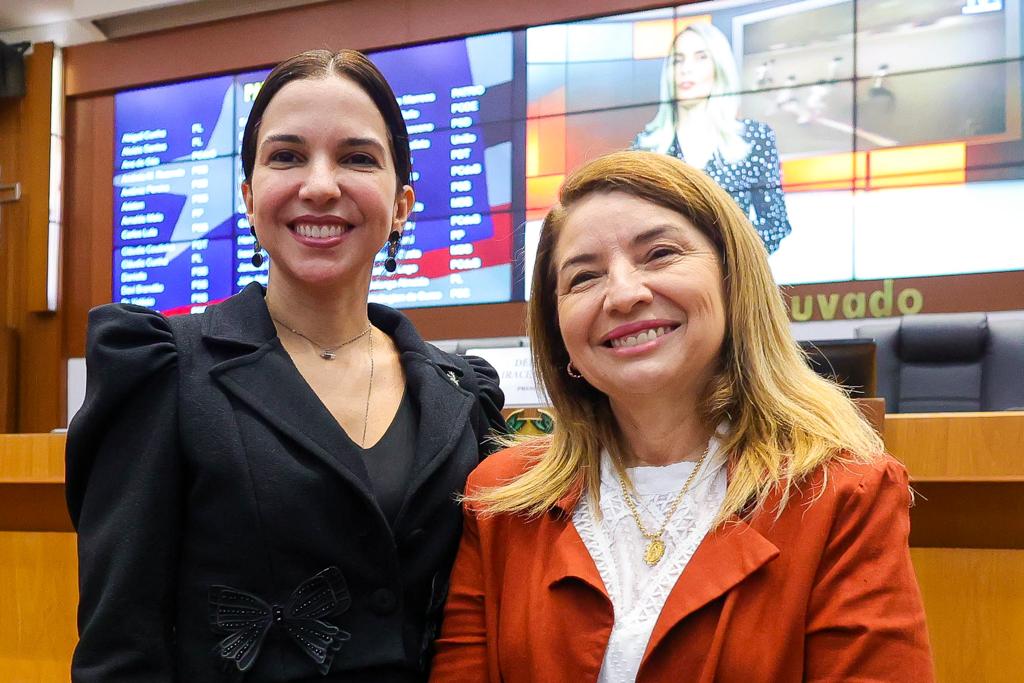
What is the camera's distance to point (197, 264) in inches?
250

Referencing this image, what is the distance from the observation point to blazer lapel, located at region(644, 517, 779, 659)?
4.03 feet

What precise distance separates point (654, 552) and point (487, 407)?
518 mm

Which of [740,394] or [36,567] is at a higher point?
[740,394]

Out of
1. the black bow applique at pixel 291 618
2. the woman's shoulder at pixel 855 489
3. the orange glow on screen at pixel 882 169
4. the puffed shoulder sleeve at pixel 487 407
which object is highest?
the orange glow on screen at pixel 882 169

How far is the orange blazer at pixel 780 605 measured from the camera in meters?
1.17

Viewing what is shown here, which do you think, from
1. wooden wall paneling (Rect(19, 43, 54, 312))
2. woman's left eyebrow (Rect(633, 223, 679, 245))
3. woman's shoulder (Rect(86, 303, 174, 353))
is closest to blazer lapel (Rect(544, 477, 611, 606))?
woman's left eyebrow (Rect(633, 223, 679, 245))

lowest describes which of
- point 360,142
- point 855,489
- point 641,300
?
point 855,489

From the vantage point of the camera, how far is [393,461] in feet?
4.80

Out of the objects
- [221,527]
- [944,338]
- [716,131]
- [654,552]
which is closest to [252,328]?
[221,527]

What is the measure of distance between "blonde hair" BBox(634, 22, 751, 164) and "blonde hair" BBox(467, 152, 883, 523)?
4.02 metres

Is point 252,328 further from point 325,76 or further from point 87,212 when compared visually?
point 87,212

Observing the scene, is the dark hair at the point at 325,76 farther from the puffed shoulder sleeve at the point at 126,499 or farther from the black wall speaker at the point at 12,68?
the black wall speaker at the point at 12,68

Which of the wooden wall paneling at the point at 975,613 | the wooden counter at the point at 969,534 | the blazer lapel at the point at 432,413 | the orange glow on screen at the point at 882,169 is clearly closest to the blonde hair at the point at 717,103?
the orange glow on screen at the point at 882,169

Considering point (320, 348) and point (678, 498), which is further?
point (320, 348)
